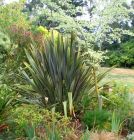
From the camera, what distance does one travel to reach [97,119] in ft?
25.1

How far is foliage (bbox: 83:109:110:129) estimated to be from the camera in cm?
761

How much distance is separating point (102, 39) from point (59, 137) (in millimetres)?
→ 4083

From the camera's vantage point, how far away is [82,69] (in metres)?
8.91

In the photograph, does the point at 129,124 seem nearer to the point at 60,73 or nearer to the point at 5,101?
the point at 60,73

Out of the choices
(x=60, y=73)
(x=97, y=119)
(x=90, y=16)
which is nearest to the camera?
(x=97, y=119)

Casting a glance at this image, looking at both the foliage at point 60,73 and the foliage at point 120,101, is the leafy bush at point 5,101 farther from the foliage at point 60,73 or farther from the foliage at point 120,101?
the foliage at point 120,101

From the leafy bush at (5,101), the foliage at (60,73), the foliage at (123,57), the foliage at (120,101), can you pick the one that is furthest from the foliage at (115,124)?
the foliage at (123,57)

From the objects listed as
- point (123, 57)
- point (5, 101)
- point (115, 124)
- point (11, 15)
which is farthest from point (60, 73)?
point (123, 57)

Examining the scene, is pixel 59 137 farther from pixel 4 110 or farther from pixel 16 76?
pixel 16 76

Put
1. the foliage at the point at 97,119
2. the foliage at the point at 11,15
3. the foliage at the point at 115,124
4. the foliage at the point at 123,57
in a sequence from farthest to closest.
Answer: the foliage at the point at 123,57
the foliage at the point at 11,15
the foliage at the point at 97,119
the foliage at the point at 115,124

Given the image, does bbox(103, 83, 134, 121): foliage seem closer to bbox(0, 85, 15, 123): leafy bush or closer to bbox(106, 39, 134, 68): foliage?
bbox(0, 85, 15, 123): leafy bush

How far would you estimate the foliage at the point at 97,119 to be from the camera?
7.61 meters

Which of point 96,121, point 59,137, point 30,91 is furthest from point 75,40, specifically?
point 59,137

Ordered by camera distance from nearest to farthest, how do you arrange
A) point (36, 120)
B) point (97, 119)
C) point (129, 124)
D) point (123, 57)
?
point (36, 120)
point (97, 119)
point (129, 124)
point (123, 57)
